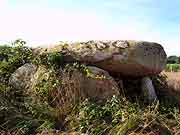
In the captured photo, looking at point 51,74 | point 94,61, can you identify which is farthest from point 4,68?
point 94,61

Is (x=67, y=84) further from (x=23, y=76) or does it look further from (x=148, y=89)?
(x=148, y=89)

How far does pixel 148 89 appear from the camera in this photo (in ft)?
30.2

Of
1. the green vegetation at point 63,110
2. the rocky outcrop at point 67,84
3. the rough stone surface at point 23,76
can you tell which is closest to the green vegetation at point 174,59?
the green vegetation at point 63,110

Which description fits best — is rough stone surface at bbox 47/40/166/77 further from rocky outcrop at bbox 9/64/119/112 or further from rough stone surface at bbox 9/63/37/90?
rough stone surface at bbox 9/63/37/90

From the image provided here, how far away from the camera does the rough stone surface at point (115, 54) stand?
851cm

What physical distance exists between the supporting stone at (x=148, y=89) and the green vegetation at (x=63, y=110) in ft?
2.24

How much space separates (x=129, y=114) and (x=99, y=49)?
226 cm

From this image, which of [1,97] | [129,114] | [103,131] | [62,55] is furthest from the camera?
[62,55]

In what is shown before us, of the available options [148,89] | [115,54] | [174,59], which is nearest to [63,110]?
[115,54]

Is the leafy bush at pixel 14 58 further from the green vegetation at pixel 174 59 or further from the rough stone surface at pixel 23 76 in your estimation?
the green vegetation at pixel 174 59

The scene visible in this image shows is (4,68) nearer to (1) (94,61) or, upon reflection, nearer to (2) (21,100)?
(2) (21,100)

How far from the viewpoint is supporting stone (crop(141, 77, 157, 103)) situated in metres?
9.02

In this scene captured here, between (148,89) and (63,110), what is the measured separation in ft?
9.36

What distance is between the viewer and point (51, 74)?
7.90m
